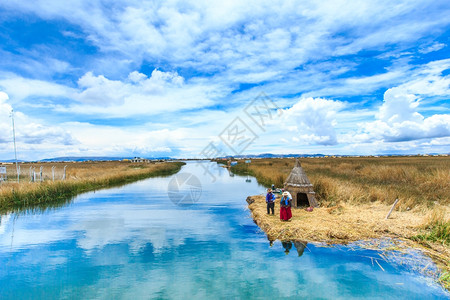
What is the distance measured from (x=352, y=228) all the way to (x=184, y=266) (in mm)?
7579

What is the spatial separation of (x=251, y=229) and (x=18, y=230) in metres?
12.1

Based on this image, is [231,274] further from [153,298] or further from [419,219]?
[419,219]

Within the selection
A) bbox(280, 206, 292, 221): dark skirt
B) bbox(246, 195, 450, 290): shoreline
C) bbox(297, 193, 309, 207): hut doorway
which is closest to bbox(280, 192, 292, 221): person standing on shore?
bbox(280, 206, 292, 221): dark skirt

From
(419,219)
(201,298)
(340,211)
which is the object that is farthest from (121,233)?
(419,219)

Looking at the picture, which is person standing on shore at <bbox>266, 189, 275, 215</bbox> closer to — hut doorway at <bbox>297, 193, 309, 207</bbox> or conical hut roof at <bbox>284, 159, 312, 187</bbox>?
conical hut roof at <bbox>284, 159, 312, 187</bbox>

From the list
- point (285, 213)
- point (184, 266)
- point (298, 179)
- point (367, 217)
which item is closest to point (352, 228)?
point (367, 217)

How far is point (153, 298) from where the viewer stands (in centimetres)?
766

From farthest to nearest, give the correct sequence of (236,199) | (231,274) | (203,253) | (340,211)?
(236,199) < (340,211) < (203,253) < (231,274)

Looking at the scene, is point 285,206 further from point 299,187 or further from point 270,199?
point 299,187

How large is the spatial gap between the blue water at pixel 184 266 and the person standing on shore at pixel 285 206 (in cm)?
147

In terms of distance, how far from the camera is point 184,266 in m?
9.72

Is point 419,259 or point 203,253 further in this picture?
point 203,253

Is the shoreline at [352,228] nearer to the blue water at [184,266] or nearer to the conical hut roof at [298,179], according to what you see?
the blue water at [184,266]

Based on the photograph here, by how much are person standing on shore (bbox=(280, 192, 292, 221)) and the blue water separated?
147 cm
